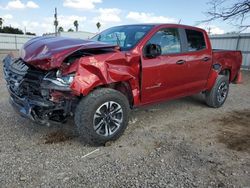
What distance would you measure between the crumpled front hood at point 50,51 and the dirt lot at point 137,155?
4.05 feet

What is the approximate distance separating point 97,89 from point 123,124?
72cm

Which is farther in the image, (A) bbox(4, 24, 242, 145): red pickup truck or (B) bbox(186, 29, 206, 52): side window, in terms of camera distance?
(B) bbox(186, 29, 206, 52): side window

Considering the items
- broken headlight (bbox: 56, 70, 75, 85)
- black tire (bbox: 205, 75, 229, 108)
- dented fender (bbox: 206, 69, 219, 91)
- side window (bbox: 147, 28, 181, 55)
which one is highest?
side window (bbox: 147, 28, 181, 55)

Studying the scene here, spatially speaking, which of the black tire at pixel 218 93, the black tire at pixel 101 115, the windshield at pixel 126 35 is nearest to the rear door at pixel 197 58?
the black tire at pixel 218 93

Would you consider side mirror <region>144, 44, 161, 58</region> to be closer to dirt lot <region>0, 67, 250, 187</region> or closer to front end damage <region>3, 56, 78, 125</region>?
dirt lot <region>0, 67, 250, 187</region>

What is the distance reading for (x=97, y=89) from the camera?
3.80 meters

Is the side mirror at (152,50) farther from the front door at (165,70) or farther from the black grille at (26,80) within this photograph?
the black grille at (26,80)

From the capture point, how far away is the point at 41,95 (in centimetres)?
364

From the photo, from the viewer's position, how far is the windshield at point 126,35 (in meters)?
4.52

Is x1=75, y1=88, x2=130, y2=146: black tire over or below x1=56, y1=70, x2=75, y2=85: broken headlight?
below

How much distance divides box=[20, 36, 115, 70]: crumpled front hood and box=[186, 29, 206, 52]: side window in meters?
2.20

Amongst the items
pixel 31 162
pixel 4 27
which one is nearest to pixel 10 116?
pixel 31 162

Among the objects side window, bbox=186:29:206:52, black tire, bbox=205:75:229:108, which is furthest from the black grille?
black tire, bbox=205:75:229:108

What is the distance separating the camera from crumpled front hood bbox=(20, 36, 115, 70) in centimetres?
347
